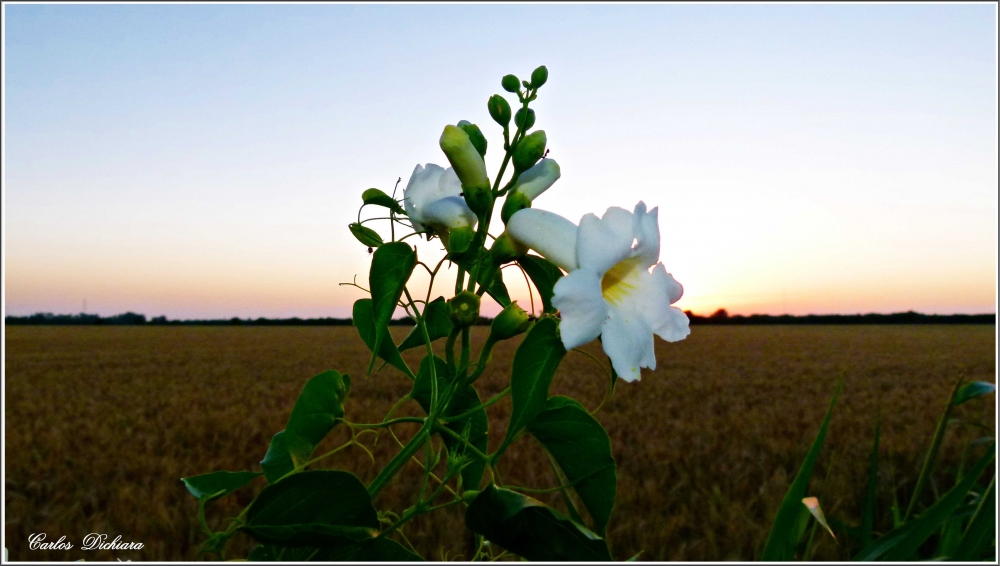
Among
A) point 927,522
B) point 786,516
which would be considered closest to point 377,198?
point 786,516

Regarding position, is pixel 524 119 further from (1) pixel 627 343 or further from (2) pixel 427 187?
(1) pixel 627 343

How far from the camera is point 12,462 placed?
241 inches

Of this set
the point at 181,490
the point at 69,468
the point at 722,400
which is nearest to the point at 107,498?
the point at 181,490

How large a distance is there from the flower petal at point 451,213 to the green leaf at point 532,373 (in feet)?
0.58

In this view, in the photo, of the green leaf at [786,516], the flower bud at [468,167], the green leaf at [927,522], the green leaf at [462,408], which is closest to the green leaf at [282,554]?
the green leaf at [462,408]

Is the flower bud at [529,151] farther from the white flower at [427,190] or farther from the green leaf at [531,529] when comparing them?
the green leaf at [531,529]

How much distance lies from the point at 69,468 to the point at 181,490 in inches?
65.7

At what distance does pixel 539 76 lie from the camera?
77 centimetres

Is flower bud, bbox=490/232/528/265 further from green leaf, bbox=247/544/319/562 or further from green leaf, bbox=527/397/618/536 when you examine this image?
green leaf, bbox=247/544/319/562

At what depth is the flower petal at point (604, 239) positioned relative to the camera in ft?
2.12

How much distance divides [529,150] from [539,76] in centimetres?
10

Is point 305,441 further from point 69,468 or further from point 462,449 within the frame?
point 69,468

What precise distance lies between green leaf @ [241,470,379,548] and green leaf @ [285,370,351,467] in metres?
0.11

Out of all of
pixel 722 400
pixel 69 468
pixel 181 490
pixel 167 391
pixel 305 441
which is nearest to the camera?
pixel 305 441
